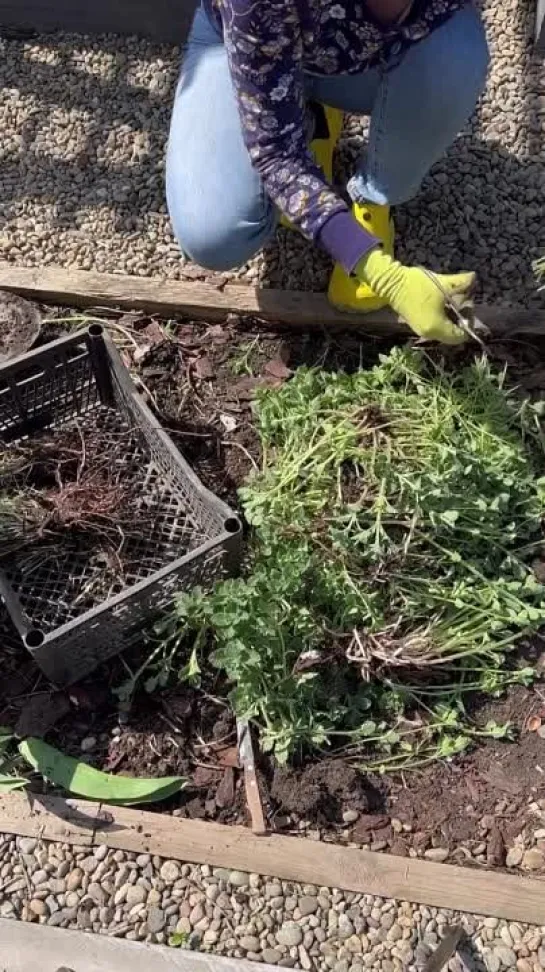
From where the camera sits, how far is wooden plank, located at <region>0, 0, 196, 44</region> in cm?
289

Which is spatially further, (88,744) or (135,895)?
(88,744)

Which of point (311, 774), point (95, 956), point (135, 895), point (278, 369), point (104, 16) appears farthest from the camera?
point (104, 16)

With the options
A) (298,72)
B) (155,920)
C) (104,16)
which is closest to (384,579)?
(155,920)

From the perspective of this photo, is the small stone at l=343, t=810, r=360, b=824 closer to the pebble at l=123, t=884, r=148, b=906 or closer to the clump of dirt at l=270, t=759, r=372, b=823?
the clump of dirt at l=270, t=759, r=372, b=823

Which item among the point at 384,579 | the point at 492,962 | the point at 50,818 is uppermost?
the point at 384,579

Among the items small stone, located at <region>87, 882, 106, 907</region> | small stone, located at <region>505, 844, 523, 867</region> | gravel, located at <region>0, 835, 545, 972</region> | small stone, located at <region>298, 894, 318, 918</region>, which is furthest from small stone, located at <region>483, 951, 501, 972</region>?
small stone, located at <region>87, 882, 106, 907</region>

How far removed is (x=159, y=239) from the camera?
2633 millimetres

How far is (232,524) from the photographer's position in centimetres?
188

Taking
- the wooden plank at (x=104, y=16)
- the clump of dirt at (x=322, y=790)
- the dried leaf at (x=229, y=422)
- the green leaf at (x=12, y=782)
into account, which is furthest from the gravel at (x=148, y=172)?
the green leaf at (x=12, y=782)

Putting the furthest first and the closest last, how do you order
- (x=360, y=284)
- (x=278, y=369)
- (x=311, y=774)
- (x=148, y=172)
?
(x=148, y=172)
(x=278, y=369)
(x=360, y=284)
(x=311, y=774)

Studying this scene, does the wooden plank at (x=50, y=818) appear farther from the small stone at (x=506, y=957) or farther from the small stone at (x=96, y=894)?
the small stone at (x=506, y=957)

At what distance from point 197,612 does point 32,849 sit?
0.62 m

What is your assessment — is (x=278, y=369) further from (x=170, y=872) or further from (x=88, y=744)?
(x=170, y=872)

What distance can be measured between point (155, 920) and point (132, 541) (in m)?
0.84
